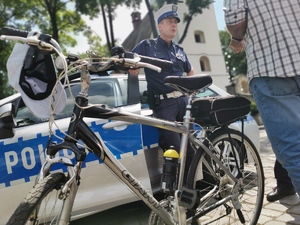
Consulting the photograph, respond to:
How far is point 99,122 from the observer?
8.51 ft

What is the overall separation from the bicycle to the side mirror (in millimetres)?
941

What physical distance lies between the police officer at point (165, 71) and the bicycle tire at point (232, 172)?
375 mm

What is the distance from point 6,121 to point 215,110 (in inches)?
61.7

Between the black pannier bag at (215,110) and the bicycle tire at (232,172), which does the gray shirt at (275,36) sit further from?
the bicycle tire at (232,172)

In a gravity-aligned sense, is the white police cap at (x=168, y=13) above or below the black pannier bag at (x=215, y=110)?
above

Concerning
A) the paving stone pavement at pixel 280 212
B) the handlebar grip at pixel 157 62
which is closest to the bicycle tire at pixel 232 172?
the paving stone pavement at pixel 280 212

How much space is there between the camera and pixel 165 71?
276 cm

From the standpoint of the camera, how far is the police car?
2.45m

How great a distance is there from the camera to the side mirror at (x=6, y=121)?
2.32 meters

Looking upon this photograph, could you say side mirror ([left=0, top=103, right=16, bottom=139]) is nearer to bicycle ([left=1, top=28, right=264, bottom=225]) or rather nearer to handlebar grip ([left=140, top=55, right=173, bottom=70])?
bicycle ([left=1, top=28, right=264, bottom=225])

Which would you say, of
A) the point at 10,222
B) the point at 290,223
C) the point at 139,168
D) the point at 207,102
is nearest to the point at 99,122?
the point at 139,168

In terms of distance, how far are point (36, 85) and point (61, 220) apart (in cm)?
70

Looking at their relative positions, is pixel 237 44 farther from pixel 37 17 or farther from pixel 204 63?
pixel 204 63

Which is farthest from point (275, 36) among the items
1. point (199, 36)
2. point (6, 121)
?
point (199, 36)
